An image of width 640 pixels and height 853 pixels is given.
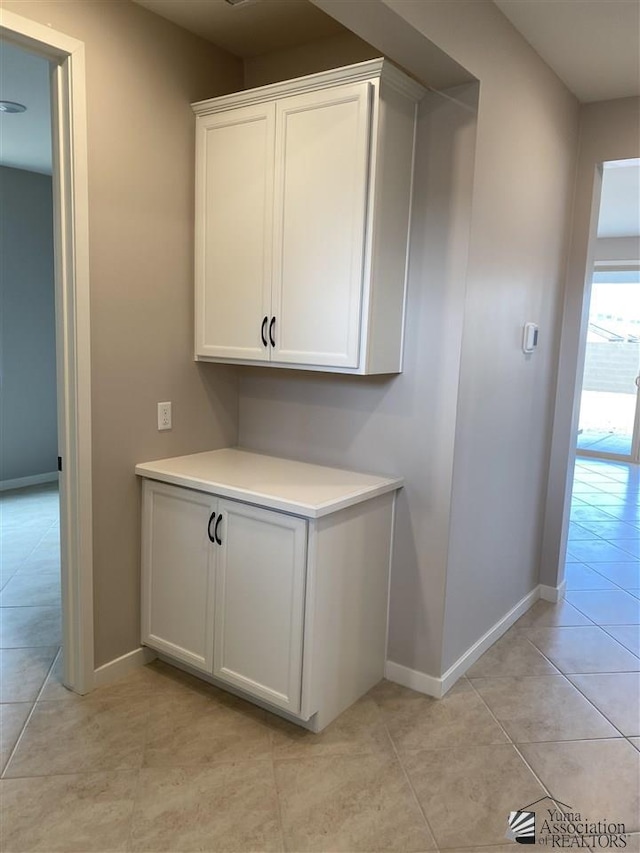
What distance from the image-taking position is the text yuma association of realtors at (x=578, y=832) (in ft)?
6.10

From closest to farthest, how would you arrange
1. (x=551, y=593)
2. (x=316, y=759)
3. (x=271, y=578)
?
(x=316, y=759)
(x=271, y=578)
(x=551, y=593)

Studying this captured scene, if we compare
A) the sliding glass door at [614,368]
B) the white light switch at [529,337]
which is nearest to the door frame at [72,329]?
the white light switch at [529,337]

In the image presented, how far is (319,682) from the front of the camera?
2289mm

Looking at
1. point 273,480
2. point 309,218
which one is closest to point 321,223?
point 309,218

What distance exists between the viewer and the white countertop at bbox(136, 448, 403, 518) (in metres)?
2.22

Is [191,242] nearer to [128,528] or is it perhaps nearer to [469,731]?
[128,528]

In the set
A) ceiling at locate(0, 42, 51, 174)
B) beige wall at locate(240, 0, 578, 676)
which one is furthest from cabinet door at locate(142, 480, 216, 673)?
ceiling at locate(0, 42, 51, 174)

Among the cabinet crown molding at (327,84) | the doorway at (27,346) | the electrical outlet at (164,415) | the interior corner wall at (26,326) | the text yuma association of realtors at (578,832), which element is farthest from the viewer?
the interior corner wall at (26,326)

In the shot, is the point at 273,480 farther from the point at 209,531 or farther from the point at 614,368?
the point at 614,368

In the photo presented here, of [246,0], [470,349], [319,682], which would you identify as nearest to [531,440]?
[470,349]

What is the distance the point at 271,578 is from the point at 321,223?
1307 mm

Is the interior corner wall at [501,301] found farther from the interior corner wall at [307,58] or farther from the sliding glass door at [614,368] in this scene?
the sliding glass door at [614,368]

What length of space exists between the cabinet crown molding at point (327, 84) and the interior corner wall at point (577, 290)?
1.34 meters

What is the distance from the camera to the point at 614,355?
25.5 feet
